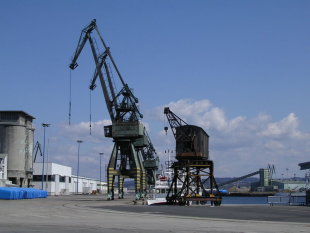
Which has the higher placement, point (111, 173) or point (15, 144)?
point (15, 144)

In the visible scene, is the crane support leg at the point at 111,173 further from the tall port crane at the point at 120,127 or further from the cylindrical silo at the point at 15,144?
the cylindrical silo at the point at 15,144

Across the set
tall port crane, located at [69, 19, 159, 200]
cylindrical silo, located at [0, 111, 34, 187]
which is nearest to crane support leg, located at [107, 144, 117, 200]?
tall port crane, located at [69, 19, 159, 200]

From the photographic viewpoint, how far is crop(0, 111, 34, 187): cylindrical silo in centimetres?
14800

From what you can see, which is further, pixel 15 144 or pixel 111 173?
pixel 15 144

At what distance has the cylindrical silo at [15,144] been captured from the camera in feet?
486

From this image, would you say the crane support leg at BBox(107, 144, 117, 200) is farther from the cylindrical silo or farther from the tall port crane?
the cylindrical silo

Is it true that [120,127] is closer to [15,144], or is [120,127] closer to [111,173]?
[111,173]

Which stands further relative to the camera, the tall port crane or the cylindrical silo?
the cylindrical silo

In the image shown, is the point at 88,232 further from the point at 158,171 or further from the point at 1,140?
the point at 158,171

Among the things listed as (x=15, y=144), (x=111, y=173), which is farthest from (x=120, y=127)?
(x=15, y=144)

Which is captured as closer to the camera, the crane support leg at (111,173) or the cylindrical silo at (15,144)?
the crane support leg at (111,173)

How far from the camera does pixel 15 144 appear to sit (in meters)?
149

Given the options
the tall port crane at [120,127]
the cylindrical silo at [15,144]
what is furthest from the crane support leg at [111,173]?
the cylindrical silo at [15,144]

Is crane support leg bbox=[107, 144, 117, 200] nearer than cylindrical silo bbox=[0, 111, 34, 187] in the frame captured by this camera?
Yes
